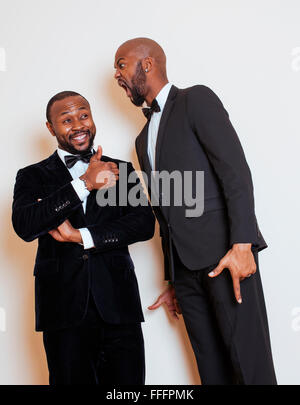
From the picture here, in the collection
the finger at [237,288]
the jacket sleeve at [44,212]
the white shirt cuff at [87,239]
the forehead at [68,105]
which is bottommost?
the finger at [237,288]

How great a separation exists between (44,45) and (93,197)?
140 centimetres

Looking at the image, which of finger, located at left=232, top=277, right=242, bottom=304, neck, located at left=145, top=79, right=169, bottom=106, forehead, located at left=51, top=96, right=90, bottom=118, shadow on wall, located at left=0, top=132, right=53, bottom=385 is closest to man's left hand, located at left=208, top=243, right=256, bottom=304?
finger, located at left=232, top=277, right=242, bottom=304

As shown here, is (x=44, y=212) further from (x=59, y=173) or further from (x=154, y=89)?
(x=154, y=89)

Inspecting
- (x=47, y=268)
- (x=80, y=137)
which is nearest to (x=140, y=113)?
(x=80, y=137)

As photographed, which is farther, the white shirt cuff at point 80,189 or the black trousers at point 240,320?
the white shirt cuff at point 80,189

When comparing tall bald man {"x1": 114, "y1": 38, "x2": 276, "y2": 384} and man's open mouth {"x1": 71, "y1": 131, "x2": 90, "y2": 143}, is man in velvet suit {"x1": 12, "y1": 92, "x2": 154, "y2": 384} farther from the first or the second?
tall bald man {"x1": 114, "y1": 38, "x2": 276, "y2": 384}

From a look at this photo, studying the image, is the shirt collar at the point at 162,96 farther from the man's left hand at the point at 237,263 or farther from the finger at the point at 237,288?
the finger at the point at 237,288

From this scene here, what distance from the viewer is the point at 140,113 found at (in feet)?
10.2

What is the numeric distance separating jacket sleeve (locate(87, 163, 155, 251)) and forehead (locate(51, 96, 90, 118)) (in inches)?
17.4

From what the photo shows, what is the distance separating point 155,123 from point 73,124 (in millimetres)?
393

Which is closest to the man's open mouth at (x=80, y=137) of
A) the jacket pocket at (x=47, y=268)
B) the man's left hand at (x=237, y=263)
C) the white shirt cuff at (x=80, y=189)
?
the white shirt cuff at (x=80, y=189)

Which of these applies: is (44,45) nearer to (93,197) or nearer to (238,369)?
(93,197)

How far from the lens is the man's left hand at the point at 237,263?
2035 millimetres

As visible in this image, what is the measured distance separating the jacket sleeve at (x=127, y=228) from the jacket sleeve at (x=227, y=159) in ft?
1.46
